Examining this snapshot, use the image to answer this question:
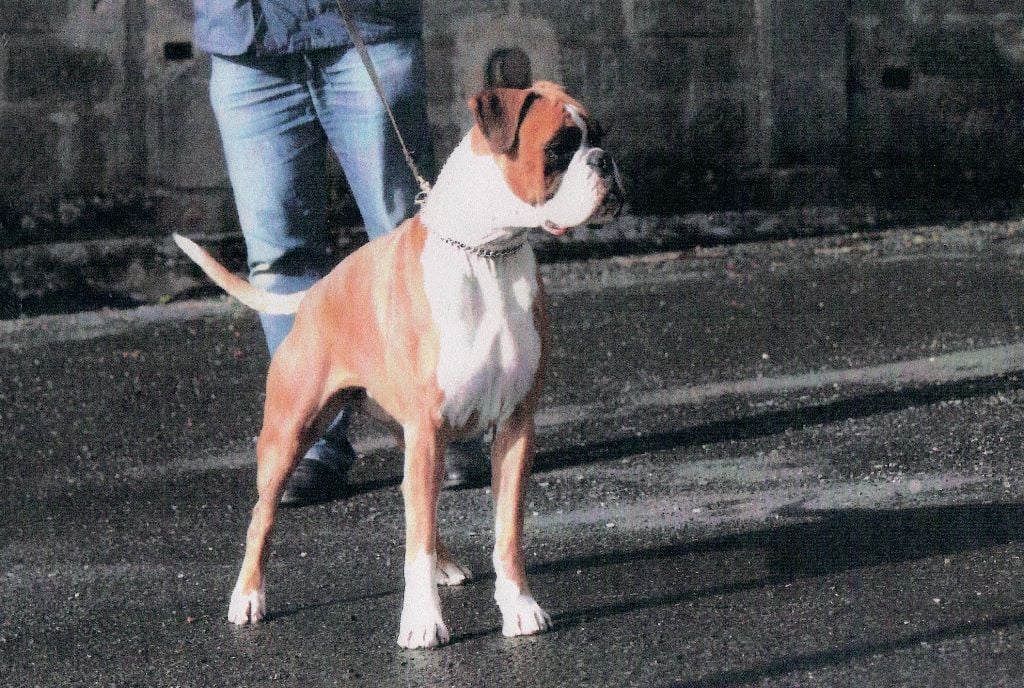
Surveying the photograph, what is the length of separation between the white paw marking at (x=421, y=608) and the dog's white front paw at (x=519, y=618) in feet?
0.53

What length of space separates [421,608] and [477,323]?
0.65m

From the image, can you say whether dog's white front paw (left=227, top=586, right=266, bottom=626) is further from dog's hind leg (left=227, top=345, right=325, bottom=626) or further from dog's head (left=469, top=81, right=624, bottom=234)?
dog's head (left=469, top=81, right=624, bottom=234)

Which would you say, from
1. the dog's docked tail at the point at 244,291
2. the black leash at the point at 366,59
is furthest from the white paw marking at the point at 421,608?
the black leash at the point at 366,59

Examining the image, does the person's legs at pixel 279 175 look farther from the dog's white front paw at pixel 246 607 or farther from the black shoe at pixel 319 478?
the dog's white front paw at pixel 246 607

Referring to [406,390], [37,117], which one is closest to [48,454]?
[406,390]

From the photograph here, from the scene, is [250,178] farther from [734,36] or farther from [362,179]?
[734,36]

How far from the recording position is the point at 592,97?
9.63m

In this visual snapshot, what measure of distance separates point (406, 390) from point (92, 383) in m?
3.32

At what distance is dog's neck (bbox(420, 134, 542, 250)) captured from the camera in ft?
12.8

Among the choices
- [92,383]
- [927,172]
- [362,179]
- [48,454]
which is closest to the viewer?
[362,179]

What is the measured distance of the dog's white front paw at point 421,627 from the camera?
3992 mm

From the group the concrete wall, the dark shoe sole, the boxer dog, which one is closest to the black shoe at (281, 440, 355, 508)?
the dark shoe sole

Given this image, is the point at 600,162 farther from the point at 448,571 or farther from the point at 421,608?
the point at 448,571

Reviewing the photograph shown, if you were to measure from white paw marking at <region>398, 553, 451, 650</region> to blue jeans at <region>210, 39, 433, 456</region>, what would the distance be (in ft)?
5.00
